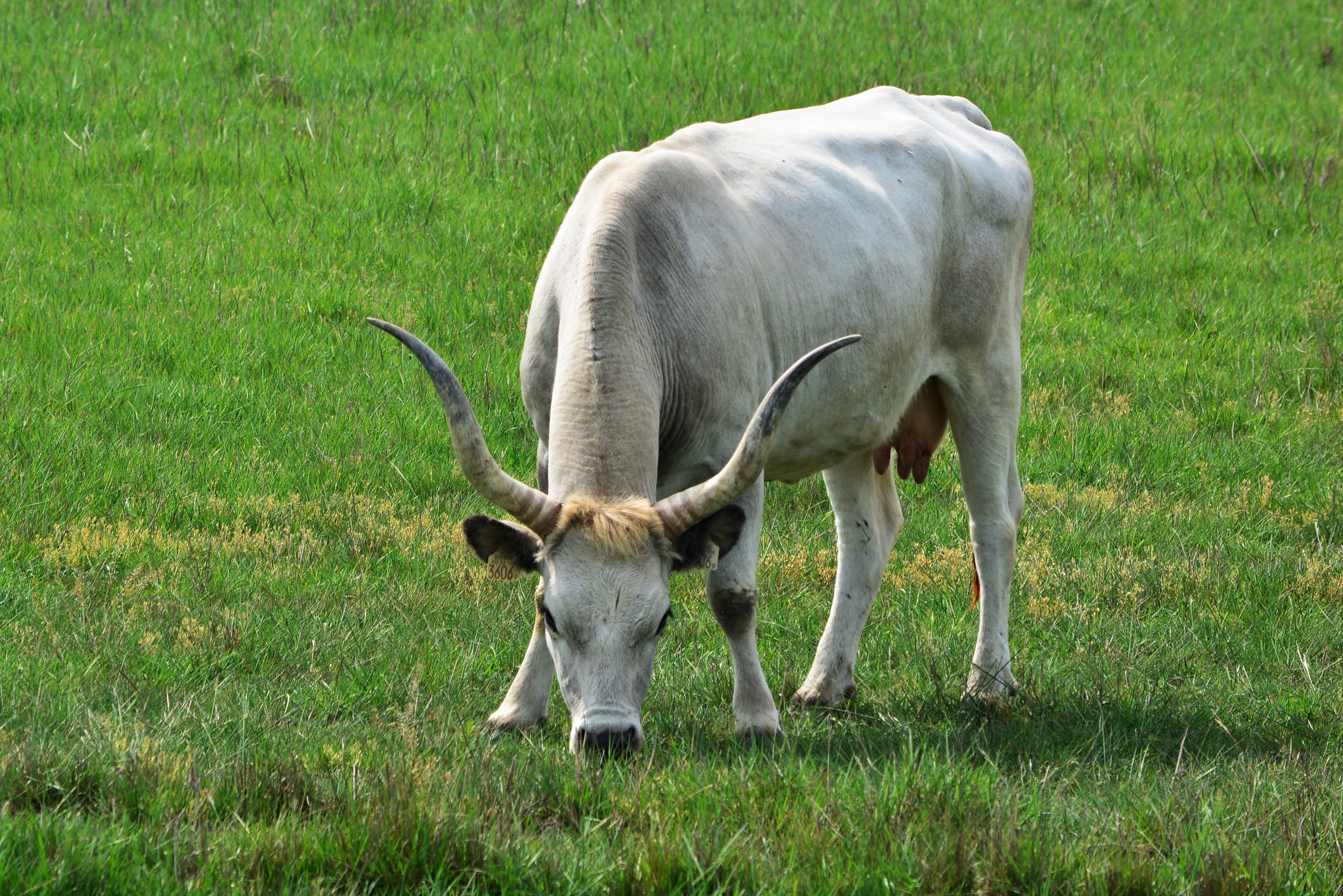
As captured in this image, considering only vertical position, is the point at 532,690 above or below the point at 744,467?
below

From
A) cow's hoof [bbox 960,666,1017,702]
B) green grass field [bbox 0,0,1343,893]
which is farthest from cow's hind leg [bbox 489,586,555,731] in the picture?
cow's hoof [bbox 960,666,1017,702]

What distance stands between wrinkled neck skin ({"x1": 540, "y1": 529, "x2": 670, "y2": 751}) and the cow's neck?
27 centimetres

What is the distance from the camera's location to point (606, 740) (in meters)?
3.98

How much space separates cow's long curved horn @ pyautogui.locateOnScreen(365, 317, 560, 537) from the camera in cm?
395

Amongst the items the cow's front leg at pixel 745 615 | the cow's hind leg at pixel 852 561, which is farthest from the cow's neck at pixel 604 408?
the cow's hind leg at pixel 852 561

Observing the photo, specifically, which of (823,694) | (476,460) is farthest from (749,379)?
(823,694)

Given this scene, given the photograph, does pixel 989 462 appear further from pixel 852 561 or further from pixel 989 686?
pixel 989 686

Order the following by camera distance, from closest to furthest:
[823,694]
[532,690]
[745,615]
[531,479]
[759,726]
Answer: [759,726] → [745,615] → [532,690] → [823,694] → [531,479]

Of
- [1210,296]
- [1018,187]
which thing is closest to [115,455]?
[1018,187]

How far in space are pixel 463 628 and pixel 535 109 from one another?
753cm

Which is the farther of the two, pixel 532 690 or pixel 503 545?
pixel 532 690

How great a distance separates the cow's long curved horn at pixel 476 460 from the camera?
3.95 m

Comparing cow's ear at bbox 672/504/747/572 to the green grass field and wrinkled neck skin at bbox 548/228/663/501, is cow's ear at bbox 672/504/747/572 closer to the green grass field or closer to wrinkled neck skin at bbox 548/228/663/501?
wrinkled neck skin at bbox 548/228/663/501

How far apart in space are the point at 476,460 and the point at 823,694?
91.1 inches
